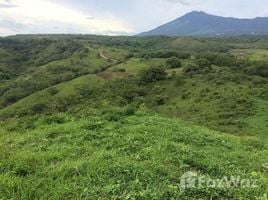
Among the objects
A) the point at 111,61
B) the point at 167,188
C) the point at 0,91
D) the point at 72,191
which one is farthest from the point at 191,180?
the point at 111,61

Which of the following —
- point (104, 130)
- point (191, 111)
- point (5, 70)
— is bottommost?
point (5, 70)

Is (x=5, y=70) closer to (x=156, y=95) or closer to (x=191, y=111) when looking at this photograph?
(x=156, y=95)

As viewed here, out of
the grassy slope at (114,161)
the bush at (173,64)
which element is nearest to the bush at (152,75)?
the bush at (173,64)

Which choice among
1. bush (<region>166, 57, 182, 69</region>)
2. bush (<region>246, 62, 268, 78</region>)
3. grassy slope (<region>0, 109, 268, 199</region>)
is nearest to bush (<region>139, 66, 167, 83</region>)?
bush (<region>166, 57, 182, 69</region>)

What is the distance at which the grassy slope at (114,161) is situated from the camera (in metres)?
7.41

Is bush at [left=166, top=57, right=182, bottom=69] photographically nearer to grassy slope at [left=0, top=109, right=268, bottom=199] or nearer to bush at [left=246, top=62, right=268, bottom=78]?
bush at [left=246, top=62, right=268, bottom=78]

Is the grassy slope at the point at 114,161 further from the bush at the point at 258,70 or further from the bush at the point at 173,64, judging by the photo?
the bush at the point at 173,64

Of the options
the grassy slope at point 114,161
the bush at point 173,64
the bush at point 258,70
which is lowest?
the bush at point 173,64

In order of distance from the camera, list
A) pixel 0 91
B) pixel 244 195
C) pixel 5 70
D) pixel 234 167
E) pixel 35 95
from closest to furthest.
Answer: pixel 244 195
pixel 234 167
pixel 35 95
pixel 0 91
pixel 5 70

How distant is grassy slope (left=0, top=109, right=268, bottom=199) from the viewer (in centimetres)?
741

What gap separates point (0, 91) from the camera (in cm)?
10506

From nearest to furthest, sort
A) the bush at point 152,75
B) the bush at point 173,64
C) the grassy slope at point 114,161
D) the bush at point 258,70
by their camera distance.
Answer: the grassy slope at point 114,161, the bush at point 258,70, the bush at point 152,75, the bush at point 173,64

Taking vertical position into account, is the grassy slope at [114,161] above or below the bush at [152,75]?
above

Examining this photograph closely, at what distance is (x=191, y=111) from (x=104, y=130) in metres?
34.5
